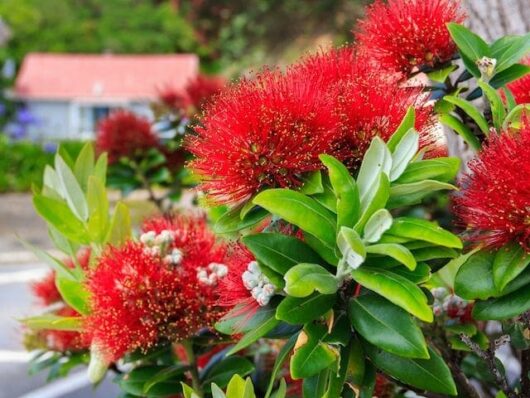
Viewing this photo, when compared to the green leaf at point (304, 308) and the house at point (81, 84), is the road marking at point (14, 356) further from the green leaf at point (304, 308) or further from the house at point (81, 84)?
the house at point (81, 84)

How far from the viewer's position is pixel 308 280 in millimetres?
507

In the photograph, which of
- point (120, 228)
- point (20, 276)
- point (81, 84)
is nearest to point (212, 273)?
point (120, 228)

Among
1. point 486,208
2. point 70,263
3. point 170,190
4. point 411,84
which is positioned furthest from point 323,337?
point 170,190

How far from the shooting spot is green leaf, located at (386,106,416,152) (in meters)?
0.54

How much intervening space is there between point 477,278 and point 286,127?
19 cm

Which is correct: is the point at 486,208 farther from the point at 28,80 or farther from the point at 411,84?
the point at 28,80

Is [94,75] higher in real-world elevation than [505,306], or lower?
lower

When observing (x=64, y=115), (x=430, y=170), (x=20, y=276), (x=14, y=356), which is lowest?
(x=64, y=115)

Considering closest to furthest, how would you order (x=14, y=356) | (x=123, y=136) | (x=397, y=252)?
(x=397, y=252) → (x=123, y=136) → (x=14, y=356)

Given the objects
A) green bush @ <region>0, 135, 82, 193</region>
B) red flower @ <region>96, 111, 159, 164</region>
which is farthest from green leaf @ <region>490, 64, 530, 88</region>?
green bush @ <region>0, 135, 82, 193</region>

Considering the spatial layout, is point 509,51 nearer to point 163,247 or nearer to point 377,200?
point 377,200

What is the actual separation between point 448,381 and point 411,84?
303 millimetres

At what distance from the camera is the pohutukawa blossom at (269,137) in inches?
21.9

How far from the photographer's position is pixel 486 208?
1.81 ft
